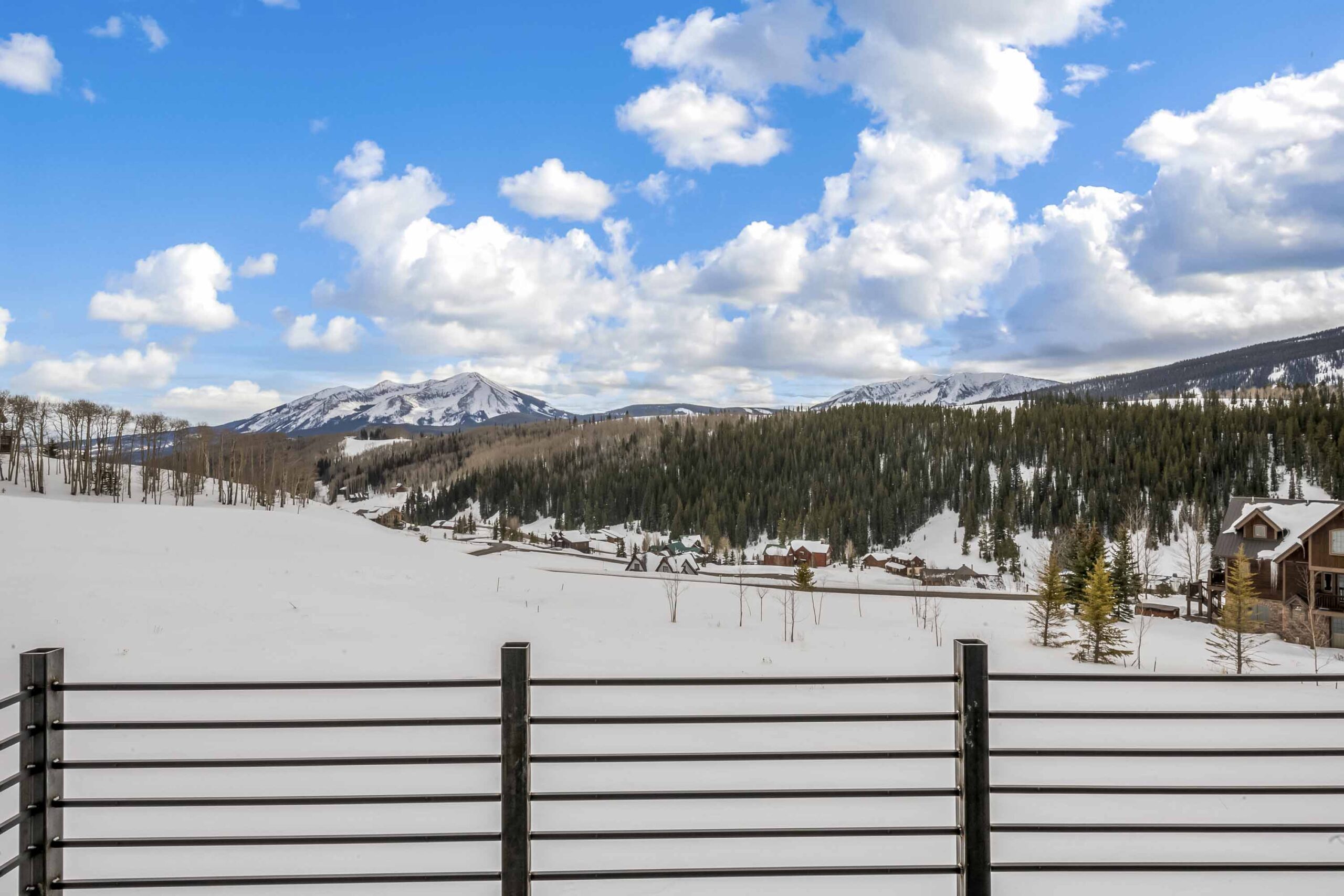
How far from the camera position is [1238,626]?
20.9m

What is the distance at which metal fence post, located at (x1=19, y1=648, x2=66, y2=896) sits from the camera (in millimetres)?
3318

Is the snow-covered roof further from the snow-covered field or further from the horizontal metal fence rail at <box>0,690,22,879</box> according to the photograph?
the horizontal metal fence rail at <box>0,690,22,879</box>

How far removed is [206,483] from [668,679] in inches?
3664

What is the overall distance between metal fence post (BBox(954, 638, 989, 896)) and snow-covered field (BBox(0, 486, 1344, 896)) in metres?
0.72

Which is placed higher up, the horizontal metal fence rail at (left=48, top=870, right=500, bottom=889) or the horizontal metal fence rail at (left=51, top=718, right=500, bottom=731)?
the horizontal metal fence rail at (left=51, top=718, right=500, bottom=731)

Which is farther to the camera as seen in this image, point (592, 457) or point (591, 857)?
point (592, 457)

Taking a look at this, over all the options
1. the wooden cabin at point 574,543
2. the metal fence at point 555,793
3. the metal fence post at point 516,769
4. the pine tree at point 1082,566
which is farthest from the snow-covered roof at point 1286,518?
the wooden cabin at point 574,543

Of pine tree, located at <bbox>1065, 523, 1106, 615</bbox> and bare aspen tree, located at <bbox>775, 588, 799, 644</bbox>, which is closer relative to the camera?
bare aspen tree, located at <bbox>775, 588, 799, 644</bbox>

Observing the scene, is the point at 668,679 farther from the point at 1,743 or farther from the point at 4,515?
the point at 4,515

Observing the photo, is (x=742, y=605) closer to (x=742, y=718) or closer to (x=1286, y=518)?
(x=742, y=718)

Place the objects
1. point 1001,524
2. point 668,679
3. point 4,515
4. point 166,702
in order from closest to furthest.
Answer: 1. point 668,679
2. point 166,702
3. point 4,515
4. point 1001,524

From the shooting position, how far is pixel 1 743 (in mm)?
3127

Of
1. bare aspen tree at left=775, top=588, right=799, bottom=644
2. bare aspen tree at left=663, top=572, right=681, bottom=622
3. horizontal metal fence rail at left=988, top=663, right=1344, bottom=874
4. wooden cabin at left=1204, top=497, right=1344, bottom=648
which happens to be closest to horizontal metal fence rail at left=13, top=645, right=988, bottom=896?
horizontal metal fence rail at left=988, top=663, right=1344, bottom=874

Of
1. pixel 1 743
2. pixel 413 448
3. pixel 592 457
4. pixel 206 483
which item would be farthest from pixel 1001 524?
pixel 413 448
